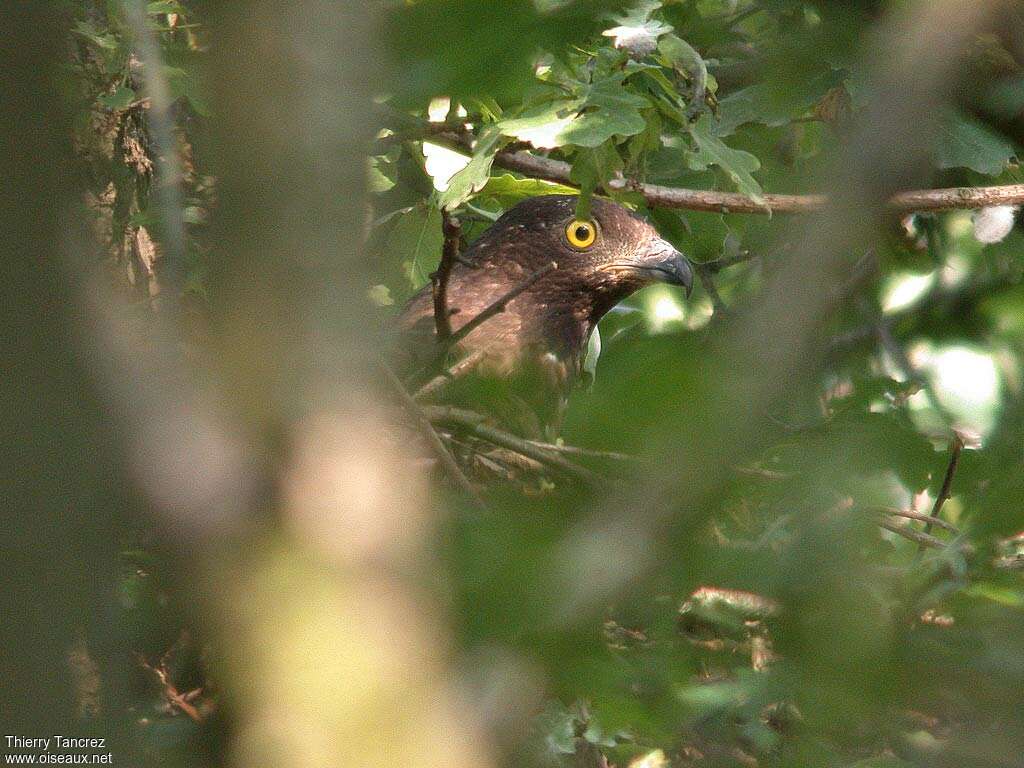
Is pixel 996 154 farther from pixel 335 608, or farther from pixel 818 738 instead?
pixel 335 608

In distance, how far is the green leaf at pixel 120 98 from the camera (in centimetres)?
329

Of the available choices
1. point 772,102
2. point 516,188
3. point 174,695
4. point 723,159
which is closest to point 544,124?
point 723,159

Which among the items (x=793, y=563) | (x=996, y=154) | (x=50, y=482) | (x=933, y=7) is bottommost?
(x=996, y=154)

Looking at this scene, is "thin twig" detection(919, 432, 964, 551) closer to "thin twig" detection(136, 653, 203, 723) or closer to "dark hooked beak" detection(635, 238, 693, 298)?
"thin twig" detection(136, 653, 203, 723)

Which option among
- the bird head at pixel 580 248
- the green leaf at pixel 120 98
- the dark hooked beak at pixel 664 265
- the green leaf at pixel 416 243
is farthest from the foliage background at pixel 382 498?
the bird head at pixel 580 248

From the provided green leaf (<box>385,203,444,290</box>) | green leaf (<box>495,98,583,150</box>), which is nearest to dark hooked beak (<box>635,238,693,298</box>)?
green leaf (<box>385,203,444,290</box>)

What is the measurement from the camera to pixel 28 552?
2.96ft

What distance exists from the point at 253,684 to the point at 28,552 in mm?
187

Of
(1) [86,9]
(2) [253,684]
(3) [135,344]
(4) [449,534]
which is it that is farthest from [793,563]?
(1) [86,9]

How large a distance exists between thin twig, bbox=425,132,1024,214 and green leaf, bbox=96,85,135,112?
0.83 metres

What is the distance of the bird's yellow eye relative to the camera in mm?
4895

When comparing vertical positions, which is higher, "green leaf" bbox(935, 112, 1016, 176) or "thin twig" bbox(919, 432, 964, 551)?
"green leaf" bbox(935, 112, 1016, 176)

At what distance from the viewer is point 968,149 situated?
3346mm

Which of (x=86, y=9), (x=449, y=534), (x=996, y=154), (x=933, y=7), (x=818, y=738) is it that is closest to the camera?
(x=933, y=7)
